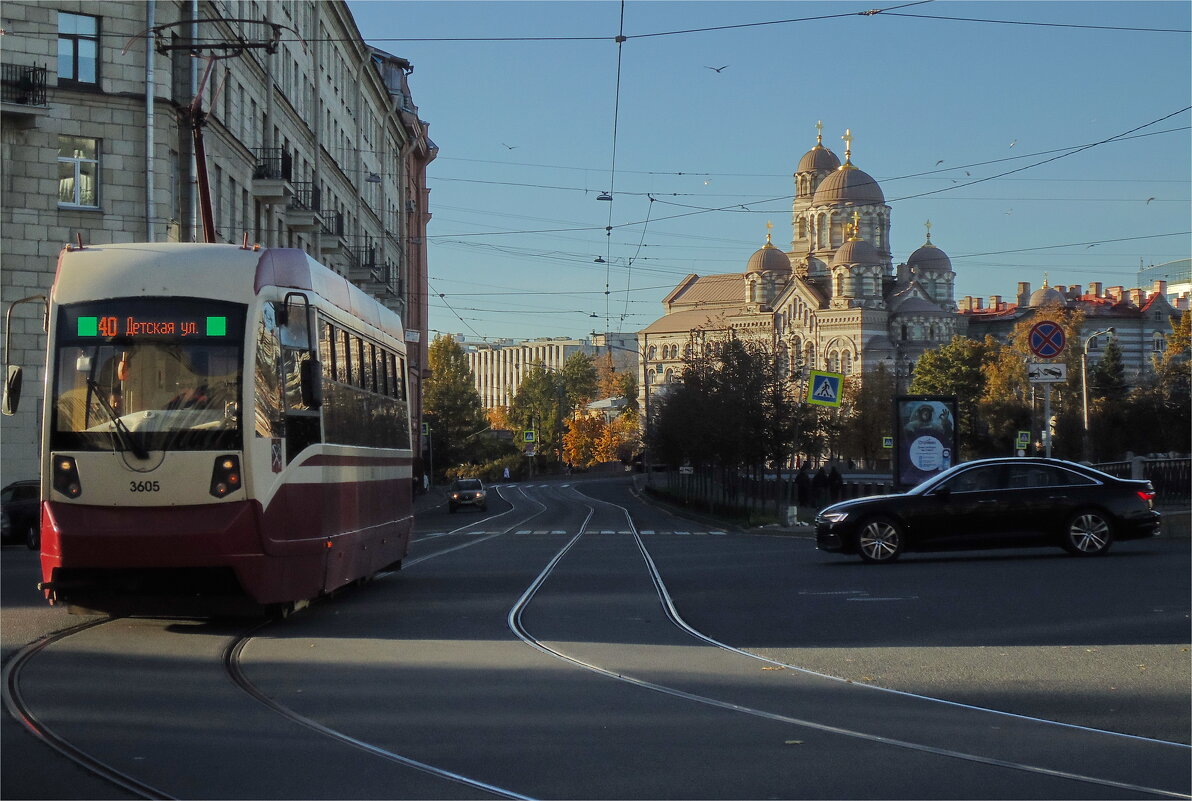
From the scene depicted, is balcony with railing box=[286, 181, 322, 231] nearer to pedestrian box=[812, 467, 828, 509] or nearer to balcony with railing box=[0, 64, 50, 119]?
balcony with railing box=[0, 64, 50, 119]

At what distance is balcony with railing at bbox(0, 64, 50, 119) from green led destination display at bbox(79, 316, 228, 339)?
75.1 feet

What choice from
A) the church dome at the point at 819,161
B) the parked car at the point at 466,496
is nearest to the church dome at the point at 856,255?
the church dome at the point at 819,161

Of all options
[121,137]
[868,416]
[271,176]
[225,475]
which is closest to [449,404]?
[868,416]

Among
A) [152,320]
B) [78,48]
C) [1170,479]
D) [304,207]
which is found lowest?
A: [1170,479]

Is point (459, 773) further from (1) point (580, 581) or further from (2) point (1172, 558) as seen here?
(2) point (1172, 558)

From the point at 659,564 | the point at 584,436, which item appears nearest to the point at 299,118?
the point at 659,564

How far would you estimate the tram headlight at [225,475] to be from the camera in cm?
1170

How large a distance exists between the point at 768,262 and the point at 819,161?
1321cm

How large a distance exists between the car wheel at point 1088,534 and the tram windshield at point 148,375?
42.1 ft

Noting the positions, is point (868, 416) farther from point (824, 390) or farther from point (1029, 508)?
point (1029, 508)

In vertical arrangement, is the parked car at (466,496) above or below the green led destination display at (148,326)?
below

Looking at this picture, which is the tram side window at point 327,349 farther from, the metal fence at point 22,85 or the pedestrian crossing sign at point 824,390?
the pedestrian crossing sign at point 824,390

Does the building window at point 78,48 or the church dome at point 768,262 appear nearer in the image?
the building window at point 78,48

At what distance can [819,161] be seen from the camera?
493 ft
